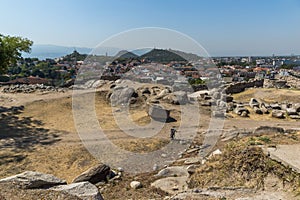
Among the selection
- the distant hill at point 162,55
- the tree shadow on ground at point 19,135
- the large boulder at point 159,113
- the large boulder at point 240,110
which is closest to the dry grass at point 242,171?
the tree shadow on ground at point 19,135

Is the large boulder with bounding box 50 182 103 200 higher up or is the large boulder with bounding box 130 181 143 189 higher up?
the large boulder with bounding box 50 182 103 200

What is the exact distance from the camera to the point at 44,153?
9.31m

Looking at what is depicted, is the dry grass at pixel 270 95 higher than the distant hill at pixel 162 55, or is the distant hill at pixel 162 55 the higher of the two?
the distant hill at pixel 162 55

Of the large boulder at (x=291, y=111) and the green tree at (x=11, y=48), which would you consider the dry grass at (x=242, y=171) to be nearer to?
the large boulder at (x=291, y=111)

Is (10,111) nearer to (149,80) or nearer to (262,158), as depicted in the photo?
(149,80)

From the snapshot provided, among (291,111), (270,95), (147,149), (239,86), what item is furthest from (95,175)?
(239,86)

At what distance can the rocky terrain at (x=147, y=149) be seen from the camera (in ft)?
16.5

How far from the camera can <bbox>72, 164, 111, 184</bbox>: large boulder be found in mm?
6606

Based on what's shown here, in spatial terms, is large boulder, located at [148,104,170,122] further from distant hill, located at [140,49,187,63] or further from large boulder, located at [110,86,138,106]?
distant hill, located at [140,49,187,63]

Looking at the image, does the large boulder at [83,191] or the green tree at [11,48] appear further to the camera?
the green tree at [11,48]

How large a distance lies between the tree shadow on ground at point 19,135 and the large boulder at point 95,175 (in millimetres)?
3433

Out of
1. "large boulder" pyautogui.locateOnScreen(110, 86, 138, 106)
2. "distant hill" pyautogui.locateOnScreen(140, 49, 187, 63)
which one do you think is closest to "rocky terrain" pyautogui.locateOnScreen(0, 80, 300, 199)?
"large boulder" pyautogui.locateOnScreen(110, 86, 138, 106)

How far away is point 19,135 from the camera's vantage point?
11352mm

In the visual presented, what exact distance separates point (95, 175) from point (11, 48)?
40.4ft
